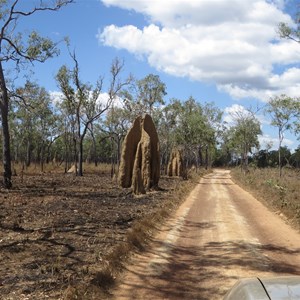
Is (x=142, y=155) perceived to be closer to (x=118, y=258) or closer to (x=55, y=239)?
(x=55, y=239)

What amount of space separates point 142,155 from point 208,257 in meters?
14.1

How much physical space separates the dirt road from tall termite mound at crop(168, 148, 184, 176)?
1028 inches

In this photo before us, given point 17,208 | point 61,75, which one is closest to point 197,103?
point 61,75

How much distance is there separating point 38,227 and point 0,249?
2.32 meters

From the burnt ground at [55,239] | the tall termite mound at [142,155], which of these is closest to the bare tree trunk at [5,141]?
the burnt ground at [55,239]

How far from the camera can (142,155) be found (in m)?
23.2

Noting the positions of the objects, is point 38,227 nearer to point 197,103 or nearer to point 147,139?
point 147,139

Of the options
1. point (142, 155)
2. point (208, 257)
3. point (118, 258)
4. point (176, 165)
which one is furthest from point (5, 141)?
point (176, 165)

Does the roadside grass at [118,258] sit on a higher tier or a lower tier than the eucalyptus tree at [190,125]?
lower

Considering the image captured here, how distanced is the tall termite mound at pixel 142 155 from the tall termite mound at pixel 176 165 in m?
17.5

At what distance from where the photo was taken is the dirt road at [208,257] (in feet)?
24.2

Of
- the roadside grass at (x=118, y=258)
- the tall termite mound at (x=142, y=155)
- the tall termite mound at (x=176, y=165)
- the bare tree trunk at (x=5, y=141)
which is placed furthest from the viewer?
the tall termite mound at (x=176, y=165)

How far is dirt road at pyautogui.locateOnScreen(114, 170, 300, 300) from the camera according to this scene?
7.39m

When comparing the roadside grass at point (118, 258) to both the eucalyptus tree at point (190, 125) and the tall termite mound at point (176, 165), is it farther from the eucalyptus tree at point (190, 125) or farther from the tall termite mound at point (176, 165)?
the eucalyptus tree at point (190, 125)
